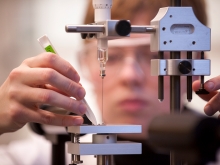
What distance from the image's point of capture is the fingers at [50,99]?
73 centimetres

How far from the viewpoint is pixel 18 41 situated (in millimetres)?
1968

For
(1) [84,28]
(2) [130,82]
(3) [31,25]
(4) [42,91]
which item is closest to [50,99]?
(4) [42,91]

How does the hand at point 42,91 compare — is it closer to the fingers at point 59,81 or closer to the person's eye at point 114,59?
the fingers at point 59,81

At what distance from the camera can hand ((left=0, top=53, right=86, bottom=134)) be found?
0.74m

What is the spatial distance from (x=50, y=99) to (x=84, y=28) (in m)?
0.15

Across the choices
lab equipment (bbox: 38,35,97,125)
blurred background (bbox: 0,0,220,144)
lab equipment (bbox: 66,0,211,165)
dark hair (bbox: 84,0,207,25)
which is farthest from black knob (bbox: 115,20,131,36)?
blurred background (bbox: 0,0,220,144)

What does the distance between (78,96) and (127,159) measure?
46cm

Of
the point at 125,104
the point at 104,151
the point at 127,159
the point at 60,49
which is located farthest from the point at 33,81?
the point at 60,49

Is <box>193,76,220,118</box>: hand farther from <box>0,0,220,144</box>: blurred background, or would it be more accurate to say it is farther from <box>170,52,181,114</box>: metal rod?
<box>0,0,220,144</box>: blurred background

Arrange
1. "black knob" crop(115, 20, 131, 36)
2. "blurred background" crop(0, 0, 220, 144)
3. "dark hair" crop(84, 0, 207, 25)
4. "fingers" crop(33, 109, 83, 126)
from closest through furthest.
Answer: "black knob" crop(115, 20, 131, 36), "fingers" crop(33, 109, 83, 126), "dark hair" crop(84, 0, 207, 25), "blurred background" crop(0, 0, 220, 144)

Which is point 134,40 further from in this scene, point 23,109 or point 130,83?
point 23,109

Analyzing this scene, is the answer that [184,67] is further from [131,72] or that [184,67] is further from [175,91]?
[131,72]

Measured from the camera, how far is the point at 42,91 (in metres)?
0.76

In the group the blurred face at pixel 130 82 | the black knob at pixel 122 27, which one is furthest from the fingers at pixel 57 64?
the blurred face at pixel 130 82
